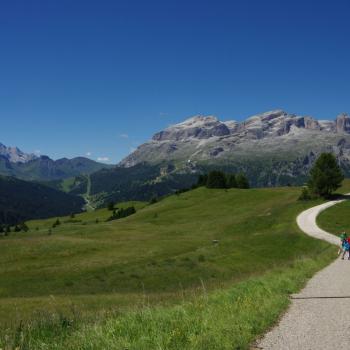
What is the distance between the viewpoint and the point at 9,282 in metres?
42.8

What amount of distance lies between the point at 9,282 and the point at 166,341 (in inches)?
1453

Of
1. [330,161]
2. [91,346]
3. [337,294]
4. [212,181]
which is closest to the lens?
[91,346]

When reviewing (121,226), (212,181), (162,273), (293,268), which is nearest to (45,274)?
(162,273)

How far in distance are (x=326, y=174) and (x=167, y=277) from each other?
58.1 metres

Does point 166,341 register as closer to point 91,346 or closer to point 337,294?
point 91,346

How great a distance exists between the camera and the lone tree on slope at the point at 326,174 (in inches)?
3501

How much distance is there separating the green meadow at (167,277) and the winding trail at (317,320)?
565 mm

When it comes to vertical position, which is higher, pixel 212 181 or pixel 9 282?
pixel 212 181

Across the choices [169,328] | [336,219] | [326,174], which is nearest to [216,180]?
[326,174]

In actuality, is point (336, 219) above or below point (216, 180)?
below

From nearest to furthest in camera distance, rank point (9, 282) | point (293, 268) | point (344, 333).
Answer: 1. point (344, 333)
2. point (293, 268)
3. point (9, 282)

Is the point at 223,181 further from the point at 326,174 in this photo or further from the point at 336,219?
the point at 336,219

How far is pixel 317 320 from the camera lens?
1373 centimetres

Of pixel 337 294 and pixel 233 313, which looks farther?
pixel 337 294
